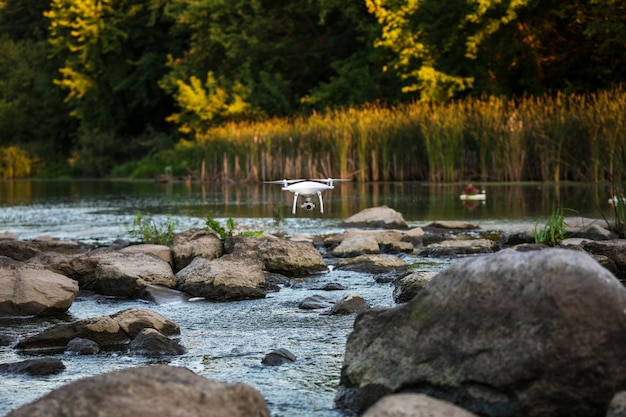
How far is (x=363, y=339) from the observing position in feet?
16.1

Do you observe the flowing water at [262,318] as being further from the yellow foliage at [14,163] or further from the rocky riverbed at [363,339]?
the yellow foliage at [14,163]

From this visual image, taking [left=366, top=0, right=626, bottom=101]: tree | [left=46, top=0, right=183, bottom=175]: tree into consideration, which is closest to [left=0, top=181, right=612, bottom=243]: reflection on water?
[left=366, top=0, right=626, bottom=101]: tree

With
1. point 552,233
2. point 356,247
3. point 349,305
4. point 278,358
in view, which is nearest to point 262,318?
point 349,305

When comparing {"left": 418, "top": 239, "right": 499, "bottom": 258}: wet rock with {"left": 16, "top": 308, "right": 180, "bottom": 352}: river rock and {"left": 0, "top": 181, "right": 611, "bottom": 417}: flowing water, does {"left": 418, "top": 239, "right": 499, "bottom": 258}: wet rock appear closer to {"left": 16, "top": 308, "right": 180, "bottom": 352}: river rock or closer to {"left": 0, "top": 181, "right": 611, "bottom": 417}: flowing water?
{"left": 0, "top": 181, "right": 611, "bottom": 417}: flowing water

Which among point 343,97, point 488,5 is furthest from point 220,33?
point 488,5

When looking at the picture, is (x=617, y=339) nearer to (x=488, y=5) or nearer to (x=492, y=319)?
(x=492, y=319)

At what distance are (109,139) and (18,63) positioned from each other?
1375cm

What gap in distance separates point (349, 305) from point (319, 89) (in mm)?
34269

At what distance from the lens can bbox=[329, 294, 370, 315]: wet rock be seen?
742 centimetres

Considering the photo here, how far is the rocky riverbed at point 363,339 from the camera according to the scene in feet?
13.3

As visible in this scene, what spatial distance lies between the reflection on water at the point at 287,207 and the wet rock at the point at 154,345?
744 cm

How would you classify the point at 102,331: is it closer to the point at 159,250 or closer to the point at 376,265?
the point at 159,250

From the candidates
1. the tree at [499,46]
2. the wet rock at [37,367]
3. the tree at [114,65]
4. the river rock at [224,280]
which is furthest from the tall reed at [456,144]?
the tree at [114,65]

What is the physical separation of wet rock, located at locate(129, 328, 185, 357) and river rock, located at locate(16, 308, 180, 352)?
0.18 m
